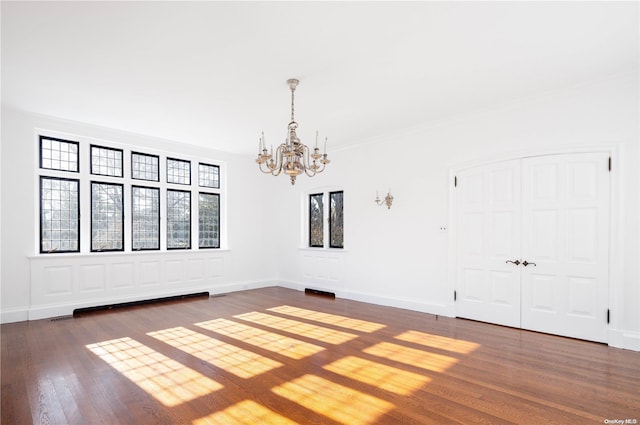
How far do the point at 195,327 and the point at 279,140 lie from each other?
144 inches

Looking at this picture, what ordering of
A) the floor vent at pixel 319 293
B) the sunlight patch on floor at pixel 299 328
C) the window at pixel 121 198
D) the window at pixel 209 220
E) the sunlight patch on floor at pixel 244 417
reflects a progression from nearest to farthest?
the sunlight patch on floor at pixel 244 417 < the sunlight patch on floor at pixel 299 328 < the window at pixel 121 198 < the floor vent at pixel 319 293 < the window at pixel 209 220

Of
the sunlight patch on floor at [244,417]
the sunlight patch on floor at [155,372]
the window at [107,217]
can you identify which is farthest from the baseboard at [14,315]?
the sunlight patch on floor at [244,417]

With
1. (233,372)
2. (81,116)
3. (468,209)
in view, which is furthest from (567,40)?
(81,116)

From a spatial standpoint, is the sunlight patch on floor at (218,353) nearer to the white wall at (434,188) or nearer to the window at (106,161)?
the white wall at (434,188)

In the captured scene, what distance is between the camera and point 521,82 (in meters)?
4.05

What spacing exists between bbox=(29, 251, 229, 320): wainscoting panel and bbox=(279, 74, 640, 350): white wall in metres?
2.07

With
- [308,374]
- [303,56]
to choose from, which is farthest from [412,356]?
[303,56]

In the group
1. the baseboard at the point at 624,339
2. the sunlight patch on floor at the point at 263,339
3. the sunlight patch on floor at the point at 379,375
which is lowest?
the sunlight patch on floor at the point at 263,339

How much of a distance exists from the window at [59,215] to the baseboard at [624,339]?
775cm

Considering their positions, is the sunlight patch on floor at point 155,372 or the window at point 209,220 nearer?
the sunlight patch on floor at point 155,372

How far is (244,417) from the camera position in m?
2.50

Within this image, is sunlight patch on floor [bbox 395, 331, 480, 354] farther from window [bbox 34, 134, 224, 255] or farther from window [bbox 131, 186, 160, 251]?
window [bbox 131, 186, 160, 251]

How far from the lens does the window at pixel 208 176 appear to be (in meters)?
7.47

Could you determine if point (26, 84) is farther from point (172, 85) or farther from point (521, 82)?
point (521, 82)
